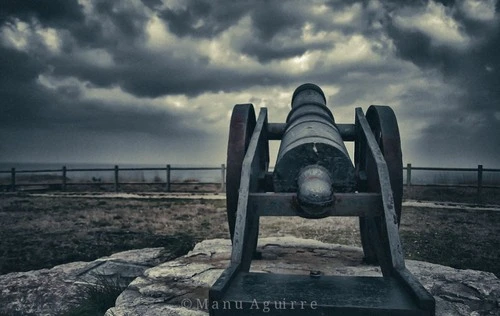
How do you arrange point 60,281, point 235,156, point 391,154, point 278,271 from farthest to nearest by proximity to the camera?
point 60,281 < point 278,271 < point 235,156 < point 391,154

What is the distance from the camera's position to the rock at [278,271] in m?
2.96

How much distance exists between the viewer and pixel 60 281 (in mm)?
4168

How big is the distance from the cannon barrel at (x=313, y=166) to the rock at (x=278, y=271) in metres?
0.96

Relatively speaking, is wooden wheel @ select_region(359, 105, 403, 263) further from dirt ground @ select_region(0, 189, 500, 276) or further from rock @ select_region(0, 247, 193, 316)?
rock @ select_region(0, 247, 193, 316)

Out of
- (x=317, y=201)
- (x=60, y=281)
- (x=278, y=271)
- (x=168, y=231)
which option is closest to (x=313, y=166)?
(x=317, y=201)

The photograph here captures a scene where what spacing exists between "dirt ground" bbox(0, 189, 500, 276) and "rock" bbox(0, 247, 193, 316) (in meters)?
0.83

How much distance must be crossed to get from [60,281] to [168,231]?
11.4 ft

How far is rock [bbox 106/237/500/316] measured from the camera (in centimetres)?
296

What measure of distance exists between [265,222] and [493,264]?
4.57 m

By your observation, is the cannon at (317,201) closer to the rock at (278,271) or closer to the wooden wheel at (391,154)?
the wooden wheel at (391,154)

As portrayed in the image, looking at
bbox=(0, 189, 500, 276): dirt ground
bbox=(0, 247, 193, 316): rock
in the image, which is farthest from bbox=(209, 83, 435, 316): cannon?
bbox=(0, 189, 500, 276): dirt ground

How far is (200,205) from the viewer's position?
1152 cm

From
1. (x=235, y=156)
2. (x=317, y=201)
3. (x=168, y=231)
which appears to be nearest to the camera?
(x=317, y=201)

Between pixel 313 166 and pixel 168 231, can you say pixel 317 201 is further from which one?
pixel 168 231
